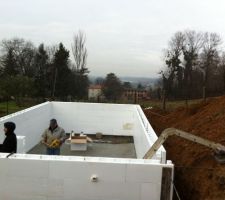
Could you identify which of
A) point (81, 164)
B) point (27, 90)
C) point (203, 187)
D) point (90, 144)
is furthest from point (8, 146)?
point (27, 90)

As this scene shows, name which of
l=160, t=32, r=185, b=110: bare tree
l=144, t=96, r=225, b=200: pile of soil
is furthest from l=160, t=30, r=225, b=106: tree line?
l=144, t=96, r=225, b=200: pile of soil

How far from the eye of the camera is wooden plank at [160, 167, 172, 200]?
5695 mm

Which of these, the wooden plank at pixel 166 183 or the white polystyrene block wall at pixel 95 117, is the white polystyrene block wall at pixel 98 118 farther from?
the wooden plank at pixel 166 183

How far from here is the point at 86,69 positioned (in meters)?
47.8

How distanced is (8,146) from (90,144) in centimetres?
704

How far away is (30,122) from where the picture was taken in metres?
12.6

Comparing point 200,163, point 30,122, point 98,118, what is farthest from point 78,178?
point 98,118

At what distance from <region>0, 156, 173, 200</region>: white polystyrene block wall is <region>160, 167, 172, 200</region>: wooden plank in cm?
5

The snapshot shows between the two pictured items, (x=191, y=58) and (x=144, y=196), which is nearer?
(x=144, y=196)

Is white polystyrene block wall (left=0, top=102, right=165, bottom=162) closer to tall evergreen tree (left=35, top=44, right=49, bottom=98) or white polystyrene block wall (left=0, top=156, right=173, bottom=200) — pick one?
white polystyrene block wall (left=0, top=156, right=173, bottom=200)

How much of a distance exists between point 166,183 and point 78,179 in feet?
4.21

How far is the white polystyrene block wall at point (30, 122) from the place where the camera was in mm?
11113

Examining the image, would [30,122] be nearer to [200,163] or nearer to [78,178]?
[78,178]

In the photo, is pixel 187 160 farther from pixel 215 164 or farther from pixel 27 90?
pixel 27 90
